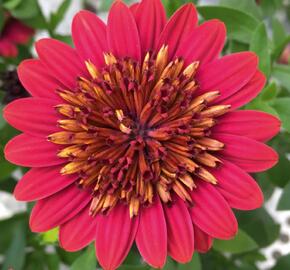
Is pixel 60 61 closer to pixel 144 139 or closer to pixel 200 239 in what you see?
pixel 144 139

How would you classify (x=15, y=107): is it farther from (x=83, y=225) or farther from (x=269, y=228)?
(x=269, y=228)

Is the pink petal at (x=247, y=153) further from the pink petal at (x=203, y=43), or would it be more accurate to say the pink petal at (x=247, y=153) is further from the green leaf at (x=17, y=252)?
the green leaf at (x=17, y=252)

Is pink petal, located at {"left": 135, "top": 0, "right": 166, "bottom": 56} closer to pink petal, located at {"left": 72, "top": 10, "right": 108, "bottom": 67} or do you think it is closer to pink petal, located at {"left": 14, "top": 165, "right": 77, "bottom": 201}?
pink petal, located at {"left": 72, "top": 10, "right": 108, "bottom": 67}

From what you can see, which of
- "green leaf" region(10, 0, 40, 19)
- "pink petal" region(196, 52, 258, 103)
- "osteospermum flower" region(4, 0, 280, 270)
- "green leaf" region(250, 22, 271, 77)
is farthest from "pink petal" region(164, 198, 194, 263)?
"green leaf" region(10, 0, 40, 19)

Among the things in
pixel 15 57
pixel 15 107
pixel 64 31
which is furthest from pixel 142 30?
pixel 64 31

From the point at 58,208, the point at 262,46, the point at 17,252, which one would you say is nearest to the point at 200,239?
the point at 58,208
